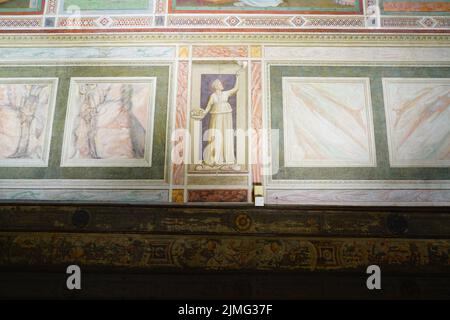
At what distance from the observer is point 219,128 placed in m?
7.23

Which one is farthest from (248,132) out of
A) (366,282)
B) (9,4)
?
(9,4)

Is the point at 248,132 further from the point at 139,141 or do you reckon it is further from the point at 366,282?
the point at 366,282

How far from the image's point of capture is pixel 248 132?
23.5ft

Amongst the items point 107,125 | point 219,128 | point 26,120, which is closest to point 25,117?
point 26,120

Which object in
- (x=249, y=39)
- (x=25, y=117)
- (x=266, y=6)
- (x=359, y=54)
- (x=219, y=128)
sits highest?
(x=266, y=6)

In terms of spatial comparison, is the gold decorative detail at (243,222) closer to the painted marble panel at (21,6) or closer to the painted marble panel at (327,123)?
the painted marble panel at (327,123)

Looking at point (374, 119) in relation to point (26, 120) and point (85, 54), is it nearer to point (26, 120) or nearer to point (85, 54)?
point (85, 54)

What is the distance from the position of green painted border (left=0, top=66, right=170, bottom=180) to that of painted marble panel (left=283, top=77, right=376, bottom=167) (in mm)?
2017

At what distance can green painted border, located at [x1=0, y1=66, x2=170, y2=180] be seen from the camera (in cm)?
699

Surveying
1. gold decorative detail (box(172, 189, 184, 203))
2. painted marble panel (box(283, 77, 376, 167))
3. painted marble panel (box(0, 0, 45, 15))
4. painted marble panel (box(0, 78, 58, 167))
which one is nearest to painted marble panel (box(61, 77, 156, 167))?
painted marble panel (box(0, 78, 58, 167))

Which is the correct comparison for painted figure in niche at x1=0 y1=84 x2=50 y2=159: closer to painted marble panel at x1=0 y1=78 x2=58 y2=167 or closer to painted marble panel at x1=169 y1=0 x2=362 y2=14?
painted marble panel at x1=0 y1=78 x2=58 y2=167

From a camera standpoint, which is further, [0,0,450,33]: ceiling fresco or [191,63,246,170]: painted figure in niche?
[0,0,450,33]: ceiling fresco

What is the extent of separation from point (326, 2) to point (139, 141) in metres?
4.15

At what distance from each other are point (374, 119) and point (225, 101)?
2464 mm
